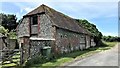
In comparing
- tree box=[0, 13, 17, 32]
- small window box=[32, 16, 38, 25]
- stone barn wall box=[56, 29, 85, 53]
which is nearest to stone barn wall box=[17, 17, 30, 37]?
small window box=[32, 16, 38, 25]

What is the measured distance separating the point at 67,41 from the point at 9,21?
29.4m

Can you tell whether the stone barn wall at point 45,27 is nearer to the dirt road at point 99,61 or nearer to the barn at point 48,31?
the barn at point 48,31

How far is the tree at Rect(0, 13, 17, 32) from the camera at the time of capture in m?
49.0

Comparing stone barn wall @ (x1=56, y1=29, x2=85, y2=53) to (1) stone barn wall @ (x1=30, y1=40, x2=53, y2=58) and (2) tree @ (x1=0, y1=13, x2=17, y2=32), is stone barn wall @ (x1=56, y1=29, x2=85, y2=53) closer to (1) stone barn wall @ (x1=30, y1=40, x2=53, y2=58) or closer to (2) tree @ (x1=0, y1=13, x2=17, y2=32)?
(1) stone barn wall @ (x1=30, y1=40, x2=53, y2=58)

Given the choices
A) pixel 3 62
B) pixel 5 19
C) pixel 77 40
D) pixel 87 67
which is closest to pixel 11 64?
pixel 3 62

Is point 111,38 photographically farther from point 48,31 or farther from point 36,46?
point 36,46

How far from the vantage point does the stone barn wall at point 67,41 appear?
22938 millimetres

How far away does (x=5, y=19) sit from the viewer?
51.8 metres

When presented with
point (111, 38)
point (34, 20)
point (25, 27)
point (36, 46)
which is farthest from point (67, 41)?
point (111, 38)

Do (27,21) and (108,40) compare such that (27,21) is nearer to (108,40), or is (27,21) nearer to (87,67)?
(87,67)

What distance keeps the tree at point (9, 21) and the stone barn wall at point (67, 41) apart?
23452 mm

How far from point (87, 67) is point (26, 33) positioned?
13894mm

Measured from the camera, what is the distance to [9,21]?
50.8 metres

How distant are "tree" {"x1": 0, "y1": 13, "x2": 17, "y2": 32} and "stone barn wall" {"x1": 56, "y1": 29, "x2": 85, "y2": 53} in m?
23.5
